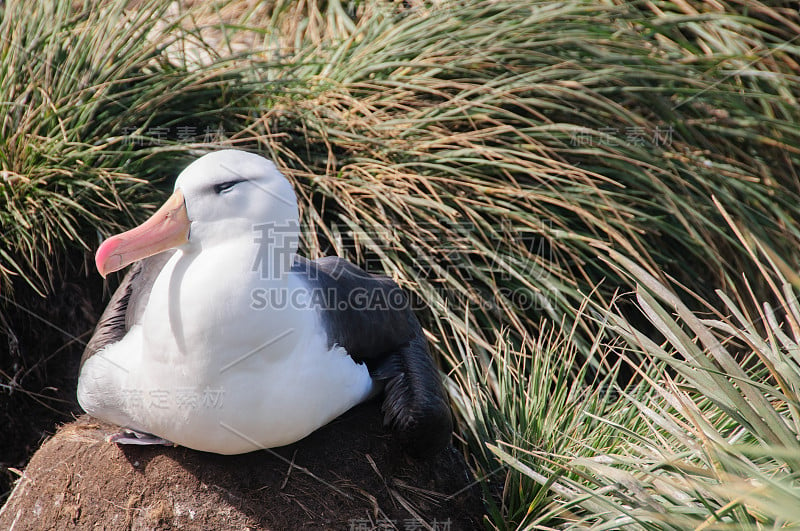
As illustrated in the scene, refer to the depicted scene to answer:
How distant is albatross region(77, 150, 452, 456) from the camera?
2.77m

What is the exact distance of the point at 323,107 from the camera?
493 cm

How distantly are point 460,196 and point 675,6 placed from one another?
2317 mm

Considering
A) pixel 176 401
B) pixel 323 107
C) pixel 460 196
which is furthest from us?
pixel 323 107

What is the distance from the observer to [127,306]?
11.1 ft

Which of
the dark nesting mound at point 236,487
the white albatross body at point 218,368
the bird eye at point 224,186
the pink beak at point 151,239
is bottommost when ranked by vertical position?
the dark nesting mound at point 236,487

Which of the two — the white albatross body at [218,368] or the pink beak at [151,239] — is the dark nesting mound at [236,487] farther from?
the pink beak at [151,239]

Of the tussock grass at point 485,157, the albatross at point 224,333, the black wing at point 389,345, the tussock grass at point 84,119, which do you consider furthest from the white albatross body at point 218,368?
the tussock grass at point 84,119

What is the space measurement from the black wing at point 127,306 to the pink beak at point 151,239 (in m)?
0.31

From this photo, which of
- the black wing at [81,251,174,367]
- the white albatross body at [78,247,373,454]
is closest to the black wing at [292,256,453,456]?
the white albatross body at [78,247,373,454]

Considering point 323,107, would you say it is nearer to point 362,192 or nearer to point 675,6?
point 362,192

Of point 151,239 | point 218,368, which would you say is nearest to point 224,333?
point 218,368

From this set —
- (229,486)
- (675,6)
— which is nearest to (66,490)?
(229,486)

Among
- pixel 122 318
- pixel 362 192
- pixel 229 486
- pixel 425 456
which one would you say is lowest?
pixel 425 456

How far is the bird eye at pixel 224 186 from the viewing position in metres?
2.88
